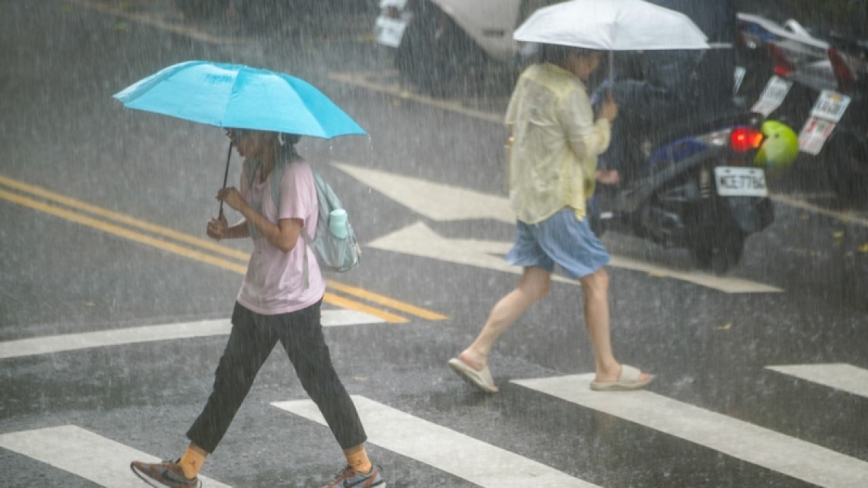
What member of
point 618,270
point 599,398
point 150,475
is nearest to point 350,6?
point 618,270

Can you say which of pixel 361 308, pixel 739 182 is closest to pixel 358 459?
pixel 361 308

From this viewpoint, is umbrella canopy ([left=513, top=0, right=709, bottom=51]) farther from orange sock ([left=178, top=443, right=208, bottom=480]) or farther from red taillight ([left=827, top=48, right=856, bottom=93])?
red taillight ([left=827, top=48, right=856, bottom=93])

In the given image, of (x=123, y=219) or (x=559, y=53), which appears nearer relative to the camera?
(x=559, y=53)

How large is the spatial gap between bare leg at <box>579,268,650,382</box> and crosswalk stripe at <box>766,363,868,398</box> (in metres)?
1.13

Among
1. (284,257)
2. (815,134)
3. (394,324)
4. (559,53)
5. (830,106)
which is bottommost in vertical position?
(394,324)

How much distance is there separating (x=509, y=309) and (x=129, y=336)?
235cm

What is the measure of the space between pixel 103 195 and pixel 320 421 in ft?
17.9

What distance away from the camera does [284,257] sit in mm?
5785

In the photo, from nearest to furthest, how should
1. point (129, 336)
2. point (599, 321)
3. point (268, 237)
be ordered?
1. point (268, 237)
2. point (599, 321)
3. point (129, 336)

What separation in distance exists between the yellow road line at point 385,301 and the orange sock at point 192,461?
3.37 m

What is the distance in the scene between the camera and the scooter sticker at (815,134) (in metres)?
A: 12.2

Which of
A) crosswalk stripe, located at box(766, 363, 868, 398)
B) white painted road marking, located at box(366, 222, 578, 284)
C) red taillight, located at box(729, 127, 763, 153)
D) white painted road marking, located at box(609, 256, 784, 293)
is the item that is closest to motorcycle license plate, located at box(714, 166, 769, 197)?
red taillight, located at box(729, 127, 763, 153)

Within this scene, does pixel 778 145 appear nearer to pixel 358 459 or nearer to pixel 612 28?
pixel 612 28

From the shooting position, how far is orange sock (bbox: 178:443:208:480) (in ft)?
19.2
